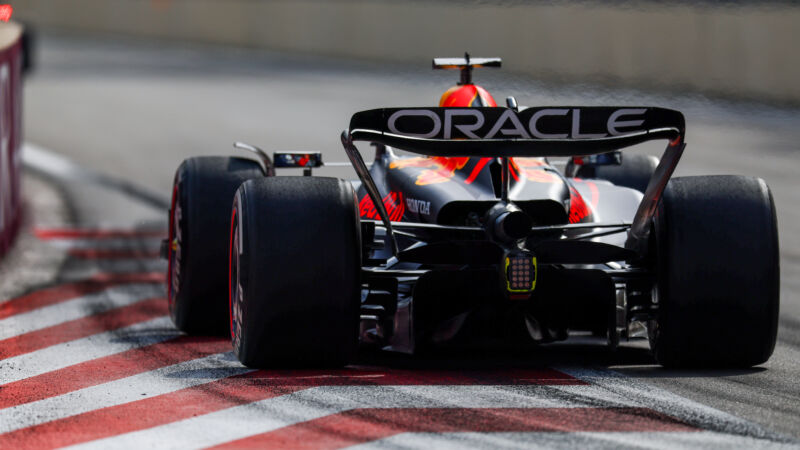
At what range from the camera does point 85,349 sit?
8094mm

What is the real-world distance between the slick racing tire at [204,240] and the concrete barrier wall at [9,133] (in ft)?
12.0

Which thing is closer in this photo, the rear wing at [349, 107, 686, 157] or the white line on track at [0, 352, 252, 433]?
the white line on track at [0, 352, 252, 433]

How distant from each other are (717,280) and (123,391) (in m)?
2.77

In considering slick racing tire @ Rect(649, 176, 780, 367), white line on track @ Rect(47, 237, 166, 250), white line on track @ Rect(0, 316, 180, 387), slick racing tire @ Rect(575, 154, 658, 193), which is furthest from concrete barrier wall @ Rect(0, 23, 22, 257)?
slick racing tire @ Rect(649, 176, 780, 367)

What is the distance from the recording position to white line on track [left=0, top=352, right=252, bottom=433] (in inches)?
245

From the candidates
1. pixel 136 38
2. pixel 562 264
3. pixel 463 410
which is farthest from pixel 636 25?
pixel 136 38

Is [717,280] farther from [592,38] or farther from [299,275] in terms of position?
[592,38]

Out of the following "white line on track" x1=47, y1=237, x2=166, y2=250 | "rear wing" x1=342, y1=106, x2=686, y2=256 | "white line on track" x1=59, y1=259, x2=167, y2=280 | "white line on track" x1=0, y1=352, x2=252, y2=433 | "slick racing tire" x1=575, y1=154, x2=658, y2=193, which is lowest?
"white line on track" x1=0, y1=352, x2=252, y2=433

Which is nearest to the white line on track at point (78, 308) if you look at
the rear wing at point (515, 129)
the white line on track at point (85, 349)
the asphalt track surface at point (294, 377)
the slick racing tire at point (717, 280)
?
the asphalt track surface at point (294, 377)

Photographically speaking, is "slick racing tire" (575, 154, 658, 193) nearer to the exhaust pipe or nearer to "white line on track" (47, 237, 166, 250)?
the exhaust pipe

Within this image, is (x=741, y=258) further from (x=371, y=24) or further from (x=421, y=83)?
(x=371, y=24)

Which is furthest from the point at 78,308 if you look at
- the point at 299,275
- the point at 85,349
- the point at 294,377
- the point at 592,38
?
the point at 592,38

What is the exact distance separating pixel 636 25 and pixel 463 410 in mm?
11533

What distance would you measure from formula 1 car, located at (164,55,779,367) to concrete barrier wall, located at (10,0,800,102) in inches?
128
